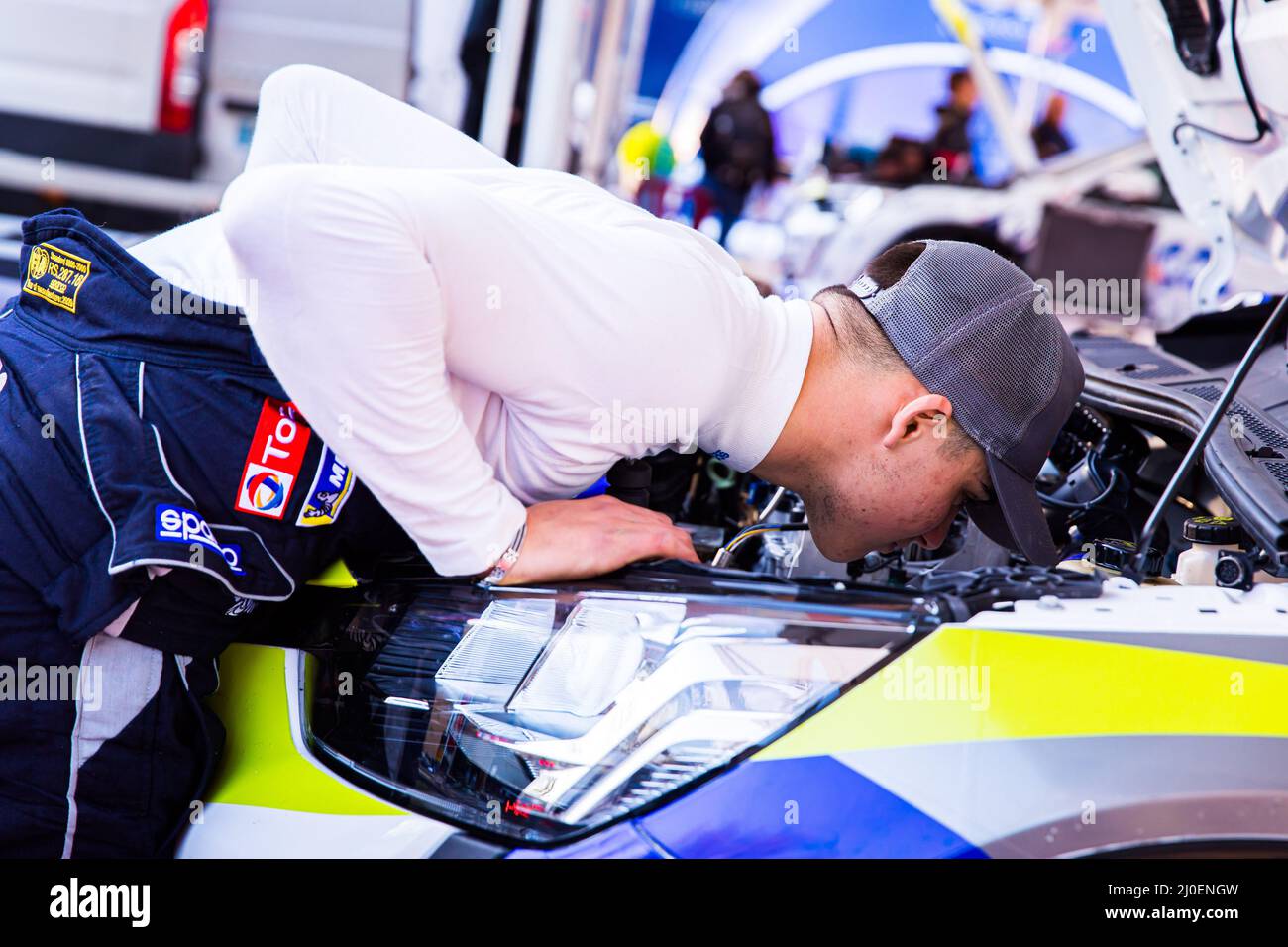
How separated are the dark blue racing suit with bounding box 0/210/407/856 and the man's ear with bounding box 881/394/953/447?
0.70 metres

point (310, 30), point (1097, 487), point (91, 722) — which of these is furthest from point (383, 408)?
point (310, 30)

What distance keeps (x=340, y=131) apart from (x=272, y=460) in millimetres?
556

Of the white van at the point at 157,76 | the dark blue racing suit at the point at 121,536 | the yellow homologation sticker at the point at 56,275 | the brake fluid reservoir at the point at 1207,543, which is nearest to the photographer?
the dark blue racing suit at the point at 121,536

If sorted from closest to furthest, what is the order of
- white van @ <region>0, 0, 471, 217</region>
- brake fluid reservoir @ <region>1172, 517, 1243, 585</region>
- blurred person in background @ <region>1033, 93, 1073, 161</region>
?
brake fluid reservoir @ <region>1172, 517, 1243, 585</region>
white van @ <region>0, 0, 471, 217</region>
blurred person in background @ <region>1033, 93, 1073, 161</region>

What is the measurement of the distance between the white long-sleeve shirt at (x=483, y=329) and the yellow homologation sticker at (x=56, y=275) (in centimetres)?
10

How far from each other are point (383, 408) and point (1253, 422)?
1.38 m

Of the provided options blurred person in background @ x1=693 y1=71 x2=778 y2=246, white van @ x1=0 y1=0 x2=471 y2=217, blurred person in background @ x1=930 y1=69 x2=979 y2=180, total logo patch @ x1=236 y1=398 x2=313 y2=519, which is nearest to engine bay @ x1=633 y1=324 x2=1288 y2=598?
total logo patch @ x1=236 y1=398 x2=313 y2=519

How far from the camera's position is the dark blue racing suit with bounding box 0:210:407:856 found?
132 cm

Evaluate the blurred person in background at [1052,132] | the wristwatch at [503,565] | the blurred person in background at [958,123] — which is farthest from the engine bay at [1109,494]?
the blurred person in background at [1052,132]

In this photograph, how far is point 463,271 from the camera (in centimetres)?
127

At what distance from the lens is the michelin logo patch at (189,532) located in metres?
1.27

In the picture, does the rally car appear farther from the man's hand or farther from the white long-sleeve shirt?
the white long-sleeve shirt

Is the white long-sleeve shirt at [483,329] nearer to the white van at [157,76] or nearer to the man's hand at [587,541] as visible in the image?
the man's hand at [587,541]

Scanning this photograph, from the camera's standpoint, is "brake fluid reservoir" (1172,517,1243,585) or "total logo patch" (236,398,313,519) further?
"brake fluid reservoir" (1172,517,1243,585)
